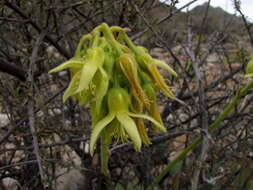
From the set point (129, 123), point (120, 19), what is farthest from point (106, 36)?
point (120, 19)

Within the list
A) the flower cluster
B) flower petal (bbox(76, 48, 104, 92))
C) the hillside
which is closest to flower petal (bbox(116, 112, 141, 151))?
the flower cluster

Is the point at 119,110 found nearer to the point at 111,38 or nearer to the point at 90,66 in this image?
the point at 90,66

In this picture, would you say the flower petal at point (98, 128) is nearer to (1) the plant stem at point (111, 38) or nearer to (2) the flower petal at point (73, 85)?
(2) the flower petal at point (73, 85)

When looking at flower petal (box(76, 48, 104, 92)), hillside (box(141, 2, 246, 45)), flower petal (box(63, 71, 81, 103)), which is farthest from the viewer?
hillside (box(141, 2, 246, 45))

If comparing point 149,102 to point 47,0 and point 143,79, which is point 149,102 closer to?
point 143,79

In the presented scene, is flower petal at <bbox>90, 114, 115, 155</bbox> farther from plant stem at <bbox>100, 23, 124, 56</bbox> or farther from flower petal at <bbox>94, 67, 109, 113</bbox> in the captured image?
plant stem at <bbox>100, 23, 124, 56</bbox>

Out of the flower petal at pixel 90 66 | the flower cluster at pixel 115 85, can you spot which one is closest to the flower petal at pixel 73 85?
the flower cluster at pixel 115 85
